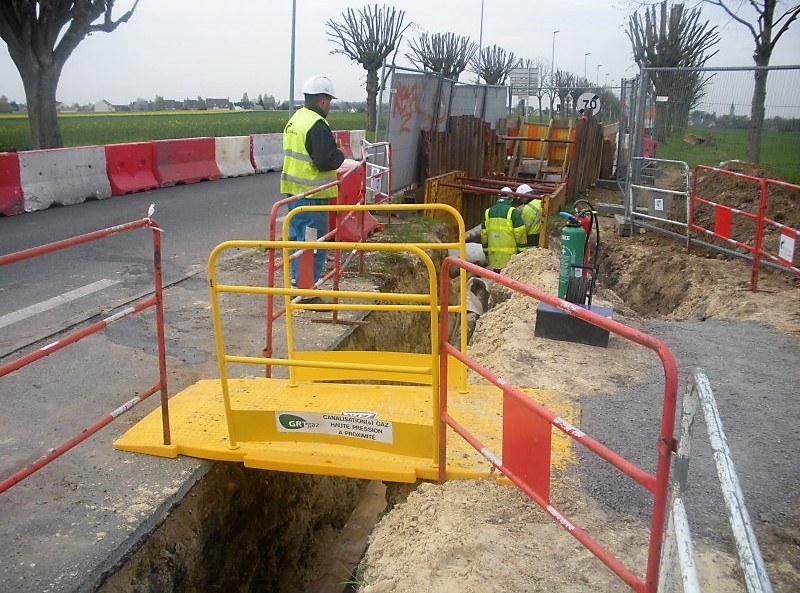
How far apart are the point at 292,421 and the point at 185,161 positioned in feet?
42.6

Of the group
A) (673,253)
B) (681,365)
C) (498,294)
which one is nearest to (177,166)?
(498,294)

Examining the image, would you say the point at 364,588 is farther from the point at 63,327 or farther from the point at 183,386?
the point at 63,327

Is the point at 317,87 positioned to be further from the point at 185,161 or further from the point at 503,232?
the point at 185,161

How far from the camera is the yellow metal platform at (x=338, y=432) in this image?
4.05 metres

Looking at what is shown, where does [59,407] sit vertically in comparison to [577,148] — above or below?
below

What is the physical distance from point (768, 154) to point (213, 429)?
1153 centimetres

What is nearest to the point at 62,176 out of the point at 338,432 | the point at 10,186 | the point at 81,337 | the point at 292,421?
the point at 10,186

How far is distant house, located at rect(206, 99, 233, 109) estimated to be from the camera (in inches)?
2559

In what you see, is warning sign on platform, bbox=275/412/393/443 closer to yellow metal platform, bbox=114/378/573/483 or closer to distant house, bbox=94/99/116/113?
yellow metal platform, bbox=114/378/573/483

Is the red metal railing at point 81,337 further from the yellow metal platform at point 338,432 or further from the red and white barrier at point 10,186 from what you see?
the red and white barrier at point 10,186

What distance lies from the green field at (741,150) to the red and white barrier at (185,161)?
413 inches

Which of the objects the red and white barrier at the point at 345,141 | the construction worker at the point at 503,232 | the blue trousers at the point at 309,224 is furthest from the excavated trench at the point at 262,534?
the red and white barrier at the point at 345,141

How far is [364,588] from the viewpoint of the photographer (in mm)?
3580

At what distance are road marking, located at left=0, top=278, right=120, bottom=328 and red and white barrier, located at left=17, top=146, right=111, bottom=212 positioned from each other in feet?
16.0
